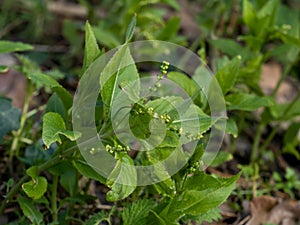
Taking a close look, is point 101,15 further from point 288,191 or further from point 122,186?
point 122,186

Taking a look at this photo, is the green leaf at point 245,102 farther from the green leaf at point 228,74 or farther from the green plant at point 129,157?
the green plant at point 129,157

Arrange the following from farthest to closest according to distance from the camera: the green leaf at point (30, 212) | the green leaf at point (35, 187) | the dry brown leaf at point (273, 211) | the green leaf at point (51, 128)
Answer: the dry brown leaf at point (273, 211), the green leaf at point (30, 212), the green leaf at point (35, 187), the green leaf at point (51, 128)

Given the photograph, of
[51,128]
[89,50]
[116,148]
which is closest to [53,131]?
[51,128]

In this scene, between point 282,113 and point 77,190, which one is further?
point 282,113

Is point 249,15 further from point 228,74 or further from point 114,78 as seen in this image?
point 114,78

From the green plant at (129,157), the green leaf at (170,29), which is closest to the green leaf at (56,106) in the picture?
the green plant at (129,157)

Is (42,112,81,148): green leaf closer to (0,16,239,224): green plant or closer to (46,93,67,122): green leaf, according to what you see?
(0,16,239,224): green plant

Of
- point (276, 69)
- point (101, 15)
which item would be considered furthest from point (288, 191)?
point (101, 15)
